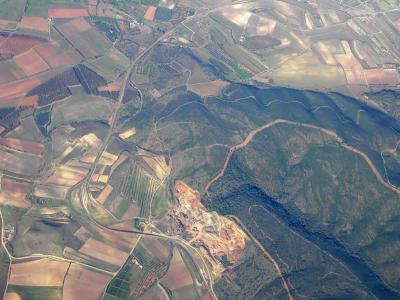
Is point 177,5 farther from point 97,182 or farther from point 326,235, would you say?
point 326,235

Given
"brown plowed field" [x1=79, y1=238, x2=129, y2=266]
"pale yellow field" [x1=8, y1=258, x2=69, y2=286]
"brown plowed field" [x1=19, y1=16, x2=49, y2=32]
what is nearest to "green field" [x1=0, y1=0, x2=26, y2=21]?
"brown plowed field" [x1=19, y1=16, x2=49, y2=32]

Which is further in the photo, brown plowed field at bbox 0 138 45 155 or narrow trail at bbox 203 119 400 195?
brown plowed field at bbox 0 138 45 155

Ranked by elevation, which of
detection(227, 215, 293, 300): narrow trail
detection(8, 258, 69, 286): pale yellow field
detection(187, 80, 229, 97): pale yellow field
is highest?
detection(187, 80, 229, 97): pale yellow field

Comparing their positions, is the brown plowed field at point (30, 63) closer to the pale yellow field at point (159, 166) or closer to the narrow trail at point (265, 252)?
the pale yellow field at point (159, 166)

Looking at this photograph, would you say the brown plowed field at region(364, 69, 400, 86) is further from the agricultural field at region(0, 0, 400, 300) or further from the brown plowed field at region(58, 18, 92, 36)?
the brown plowed field at region(58, 18, 92, 36)

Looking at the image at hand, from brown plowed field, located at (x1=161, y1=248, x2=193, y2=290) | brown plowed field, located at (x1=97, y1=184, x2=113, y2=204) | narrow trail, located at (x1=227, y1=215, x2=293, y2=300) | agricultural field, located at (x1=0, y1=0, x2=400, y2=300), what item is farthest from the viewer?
brown plowed field, located at (x1=97, y1=184, x2=113, y2=204)
